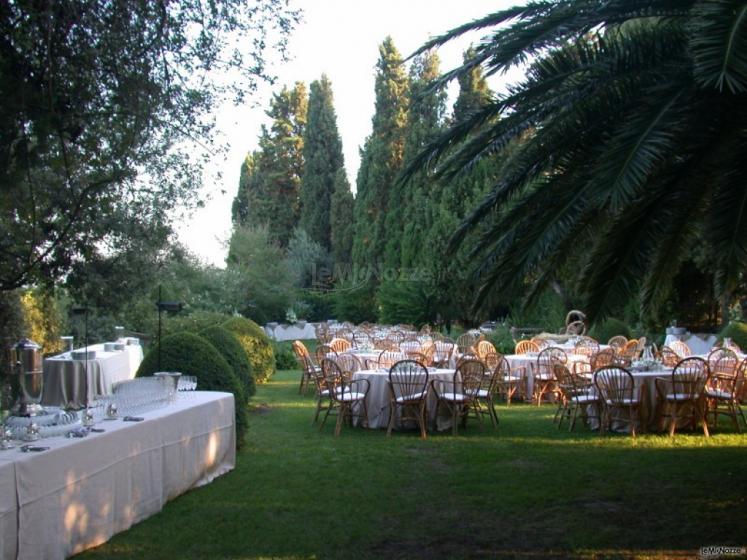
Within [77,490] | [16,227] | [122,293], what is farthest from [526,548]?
[122,293]

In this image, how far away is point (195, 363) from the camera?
8.68m

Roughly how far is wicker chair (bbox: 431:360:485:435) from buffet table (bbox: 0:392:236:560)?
12.4ft

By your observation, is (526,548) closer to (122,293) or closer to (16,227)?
(16,227)

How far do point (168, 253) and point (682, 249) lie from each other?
10108 mm

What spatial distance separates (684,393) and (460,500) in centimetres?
482

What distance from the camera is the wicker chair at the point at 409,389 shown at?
10.5 metres

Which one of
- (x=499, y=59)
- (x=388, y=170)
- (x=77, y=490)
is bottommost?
(x=77, y=490)

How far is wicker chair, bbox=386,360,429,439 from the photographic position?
415 inches

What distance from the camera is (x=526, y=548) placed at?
5695 millimetres

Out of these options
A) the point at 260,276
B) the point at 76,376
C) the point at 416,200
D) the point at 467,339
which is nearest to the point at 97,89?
the point at 76,376

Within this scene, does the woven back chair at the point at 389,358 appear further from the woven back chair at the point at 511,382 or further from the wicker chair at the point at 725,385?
the wicker chair at the point at 725,385

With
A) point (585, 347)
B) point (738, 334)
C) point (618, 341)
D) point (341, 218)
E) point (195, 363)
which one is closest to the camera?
point (195, 363)

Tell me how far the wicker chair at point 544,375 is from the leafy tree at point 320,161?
30.7 m

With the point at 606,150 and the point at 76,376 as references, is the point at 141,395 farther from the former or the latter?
the point at 76,376
